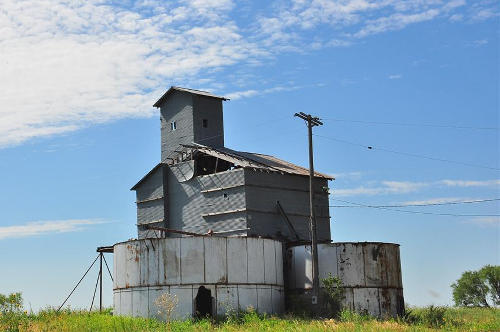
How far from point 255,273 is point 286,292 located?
373 centimetres

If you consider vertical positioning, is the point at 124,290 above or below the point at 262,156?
below

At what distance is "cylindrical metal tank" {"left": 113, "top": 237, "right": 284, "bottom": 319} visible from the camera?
33.2m

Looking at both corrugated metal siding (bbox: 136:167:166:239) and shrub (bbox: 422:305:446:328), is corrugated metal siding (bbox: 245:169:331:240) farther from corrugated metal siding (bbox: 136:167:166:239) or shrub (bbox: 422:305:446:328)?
shrub (bbox: 422:305:446:328)

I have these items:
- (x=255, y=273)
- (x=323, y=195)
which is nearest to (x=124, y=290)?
Result: (x=255, y=273)

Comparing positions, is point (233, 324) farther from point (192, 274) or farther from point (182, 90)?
point (182, 90)

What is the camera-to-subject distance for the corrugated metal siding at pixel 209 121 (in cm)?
4875

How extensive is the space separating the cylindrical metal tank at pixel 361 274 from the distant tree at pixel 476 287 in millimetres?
36677

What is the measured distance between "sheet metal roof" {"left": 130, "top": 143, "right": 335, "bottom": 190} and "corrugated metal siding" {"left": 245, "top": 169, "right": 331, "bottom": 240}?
428 mm

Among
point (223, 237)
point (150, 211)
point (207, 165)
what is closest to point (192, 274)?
point (223, 237)

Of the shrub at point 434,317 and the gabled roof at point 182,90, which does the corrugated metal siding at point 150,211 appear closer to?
the gabled roof at point 182,90

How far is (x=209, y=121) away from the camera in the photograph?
162ft

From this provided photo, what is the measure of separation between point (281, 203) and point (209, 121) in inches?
346

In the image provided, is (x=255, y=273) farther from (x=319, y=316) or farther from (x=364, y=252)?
(x=364, y=252)

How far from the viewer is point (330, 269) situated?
36719mm
